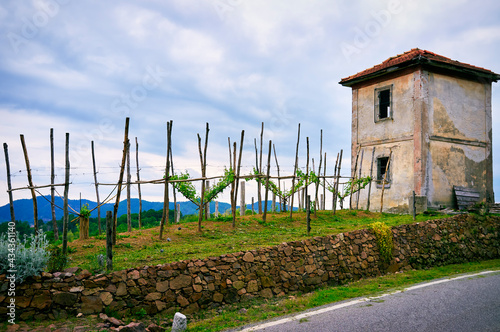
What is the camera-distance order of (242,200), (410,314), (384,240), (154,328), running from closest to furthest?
(154,328)
(410,314)
(384,240)
(242,200)

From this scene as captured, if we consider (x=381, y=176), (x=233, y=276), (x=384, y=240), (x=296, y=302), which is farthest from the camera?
(x=381, y=176)

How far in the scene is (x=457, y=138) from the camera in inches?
782

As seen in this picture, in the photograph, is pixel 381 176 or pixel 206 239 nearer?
pixel 206 239

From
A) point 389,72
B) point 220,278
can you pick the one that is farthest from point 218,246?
point 389,72

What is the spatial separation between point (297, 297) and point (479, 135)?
1613cm

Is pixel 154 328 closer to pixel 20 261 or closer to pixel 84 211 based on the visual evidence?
pixel 20 261

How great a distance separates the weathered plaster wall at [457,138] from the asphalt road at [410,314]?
1034cm

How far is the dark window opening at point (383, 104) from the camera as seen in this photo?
2098 cm

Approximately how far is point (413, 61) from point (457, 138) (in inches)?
180

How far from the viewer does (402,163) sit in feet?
64.0

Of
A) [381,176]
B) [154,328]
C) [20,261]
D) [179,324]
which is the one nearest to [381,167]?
[381,176]

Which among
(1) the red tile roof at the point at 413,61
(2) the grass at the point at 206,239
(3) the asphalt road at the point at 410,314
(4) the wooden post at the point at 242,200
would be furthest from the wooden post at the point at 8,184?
(1) the red tile roof at the point at 413,61

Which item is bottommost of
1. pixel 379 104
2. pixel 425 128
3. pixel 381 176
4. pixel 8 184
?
pixel 8 184

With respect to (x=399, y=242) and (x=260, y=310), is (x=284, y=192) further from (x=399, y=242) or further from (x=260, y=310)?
(x=260, y=310)
